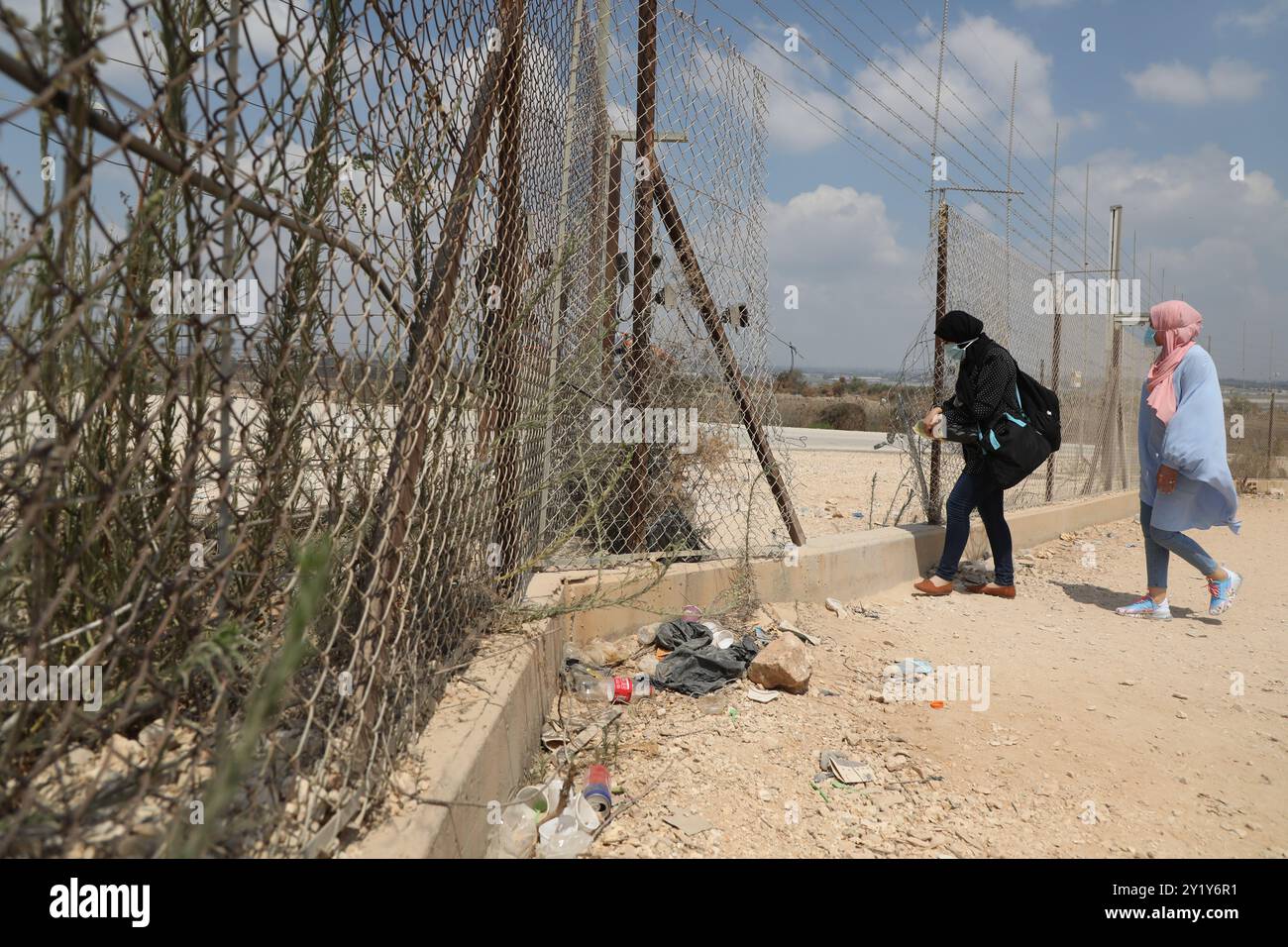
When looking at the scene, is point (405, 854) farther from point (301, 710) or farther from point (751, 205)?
point (751, 205)

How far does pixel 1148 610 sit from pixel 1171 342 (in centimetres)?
168

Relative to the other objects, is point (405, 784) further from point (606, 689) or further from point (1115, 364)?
point (1115, 364)

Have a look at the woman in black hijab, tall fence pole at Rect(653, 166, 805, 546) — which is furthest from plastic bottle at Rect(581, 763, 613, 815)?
the woman in black hijab

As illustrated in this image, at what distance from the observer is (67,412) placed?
169cm

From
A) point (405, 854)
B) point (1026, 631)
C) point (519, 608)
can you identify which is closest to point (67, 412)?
point (405, 854)

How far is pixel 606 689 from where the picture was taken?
3.12 metres

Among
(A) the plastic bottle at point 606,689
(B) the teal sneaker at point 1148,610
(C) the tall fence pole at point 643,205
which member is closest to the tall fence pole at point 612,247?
(C) the tall fence pole at point 643,205

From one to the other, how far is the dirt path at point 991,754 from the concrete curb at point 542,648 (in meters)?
0.32

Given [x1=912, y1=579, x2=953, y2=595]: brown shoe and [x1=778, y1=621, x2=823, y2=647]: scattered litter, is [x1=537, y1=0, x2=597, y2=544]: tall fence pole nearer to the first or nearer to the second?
[x1=778, y1=621, x2=823, y2=647]: scattered litter

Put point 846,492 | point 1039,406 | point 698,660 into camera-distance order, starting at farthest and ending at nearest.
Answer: point 846,492
point 1039,406
point 698,660

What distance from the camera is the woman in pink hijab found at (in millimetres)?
4770

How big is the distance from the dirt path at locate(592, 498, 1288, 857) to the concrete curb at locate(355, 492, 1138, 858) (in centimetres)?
32

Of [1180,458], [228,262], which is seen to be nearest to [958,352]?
[1180,458]
